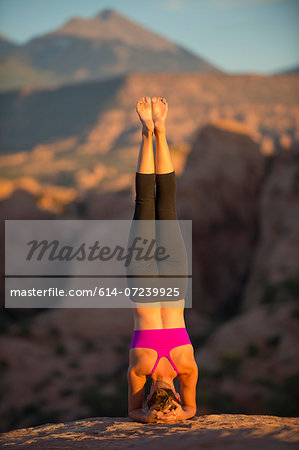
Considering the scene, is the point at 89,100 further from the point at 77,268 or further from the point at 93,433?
the point at 93,433

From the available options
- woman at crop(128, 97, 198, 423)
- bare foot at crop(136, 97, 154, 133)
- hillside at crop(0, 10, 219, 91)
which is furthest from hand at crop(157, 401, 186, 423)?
hillside at crop(0, 10, 219, 91)

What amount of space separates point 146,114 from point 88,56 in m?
140

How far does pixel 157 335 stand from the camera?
11.7ft

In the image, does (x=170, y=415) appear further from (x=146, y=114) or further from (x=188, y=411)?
(x=146, y=114)

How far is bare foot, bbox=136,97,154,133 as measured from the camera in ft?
12.3

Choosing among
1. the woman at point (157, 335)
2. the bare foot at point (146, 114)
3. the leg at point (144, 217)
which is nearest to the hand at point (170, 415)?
the woman at point (157, 335)

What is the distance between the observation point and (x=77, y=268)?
1533cm

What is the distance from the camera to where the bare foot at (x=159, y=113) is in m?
3.77

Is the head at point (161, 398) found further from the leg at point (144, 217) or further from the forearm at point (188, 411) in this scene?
the leg at point (144, 217)

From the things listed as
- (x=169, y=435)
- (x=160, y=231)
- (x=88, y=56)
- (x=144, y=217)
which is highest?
(x=88, y=56)

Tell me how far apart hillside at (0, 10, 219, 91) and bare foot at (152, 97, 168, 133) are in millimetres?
106325

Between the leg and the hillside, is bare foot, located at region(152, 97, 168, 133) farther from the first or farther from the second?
the hillside

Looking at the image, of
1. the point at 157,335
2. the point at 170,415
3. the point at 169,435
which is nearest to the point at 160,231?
the point at 157,335

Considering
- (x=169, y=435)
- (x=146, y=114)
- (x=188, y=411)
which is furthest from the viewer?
(x=146, y=114)
